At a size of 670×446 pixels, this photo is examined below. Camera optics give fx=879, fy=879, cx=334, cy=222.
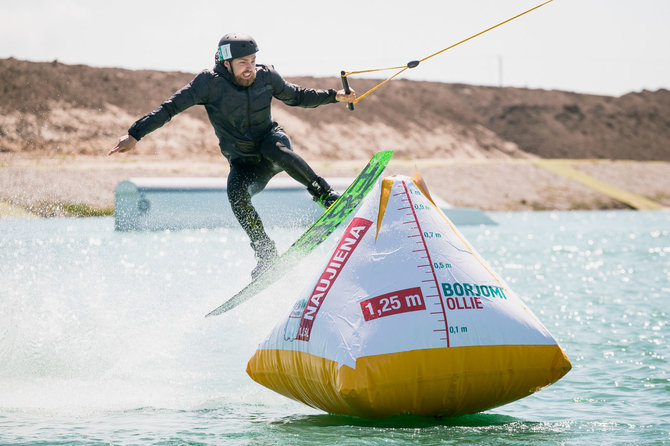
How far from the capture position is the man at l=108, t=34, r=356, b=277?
800 centimetres

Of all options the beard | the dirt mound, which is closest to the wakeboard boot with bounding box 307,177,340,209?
the beard

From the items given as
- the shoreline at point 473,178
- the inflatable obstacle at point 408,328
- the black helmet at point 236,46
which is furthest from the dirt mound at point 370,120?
the inflatable obstacle at point 408,328

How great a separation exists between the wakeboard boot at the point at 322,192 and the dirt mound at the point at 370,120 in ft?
149

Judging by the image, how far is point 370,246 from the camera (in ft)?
20.1

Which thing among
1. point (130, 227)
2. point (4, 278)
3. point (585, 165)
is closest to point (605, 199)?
point (585, 165)

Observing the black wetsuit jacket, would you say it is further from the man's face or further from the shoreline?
the shoreline

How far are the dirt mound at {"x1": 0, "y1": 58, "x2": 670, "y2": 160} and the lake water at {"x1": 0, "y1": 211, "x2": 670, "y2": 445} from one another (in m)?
38.6

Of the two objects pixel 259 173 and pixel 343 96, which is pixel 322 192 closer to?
pixel 259 173

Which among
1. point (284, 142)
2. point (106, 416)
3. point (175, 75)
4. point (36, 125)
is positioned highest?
point (175, 75)

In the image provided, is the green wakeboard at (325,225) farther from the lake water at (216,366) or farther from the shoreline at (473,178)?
the shoreline at (473,178)

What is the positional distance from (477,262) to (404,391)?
1.07m

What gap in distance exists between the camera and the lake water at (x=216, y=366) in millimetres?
6125

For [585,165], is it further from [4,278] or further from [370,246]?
[370,246]

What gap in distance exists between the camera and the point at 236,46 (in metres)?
7.95
